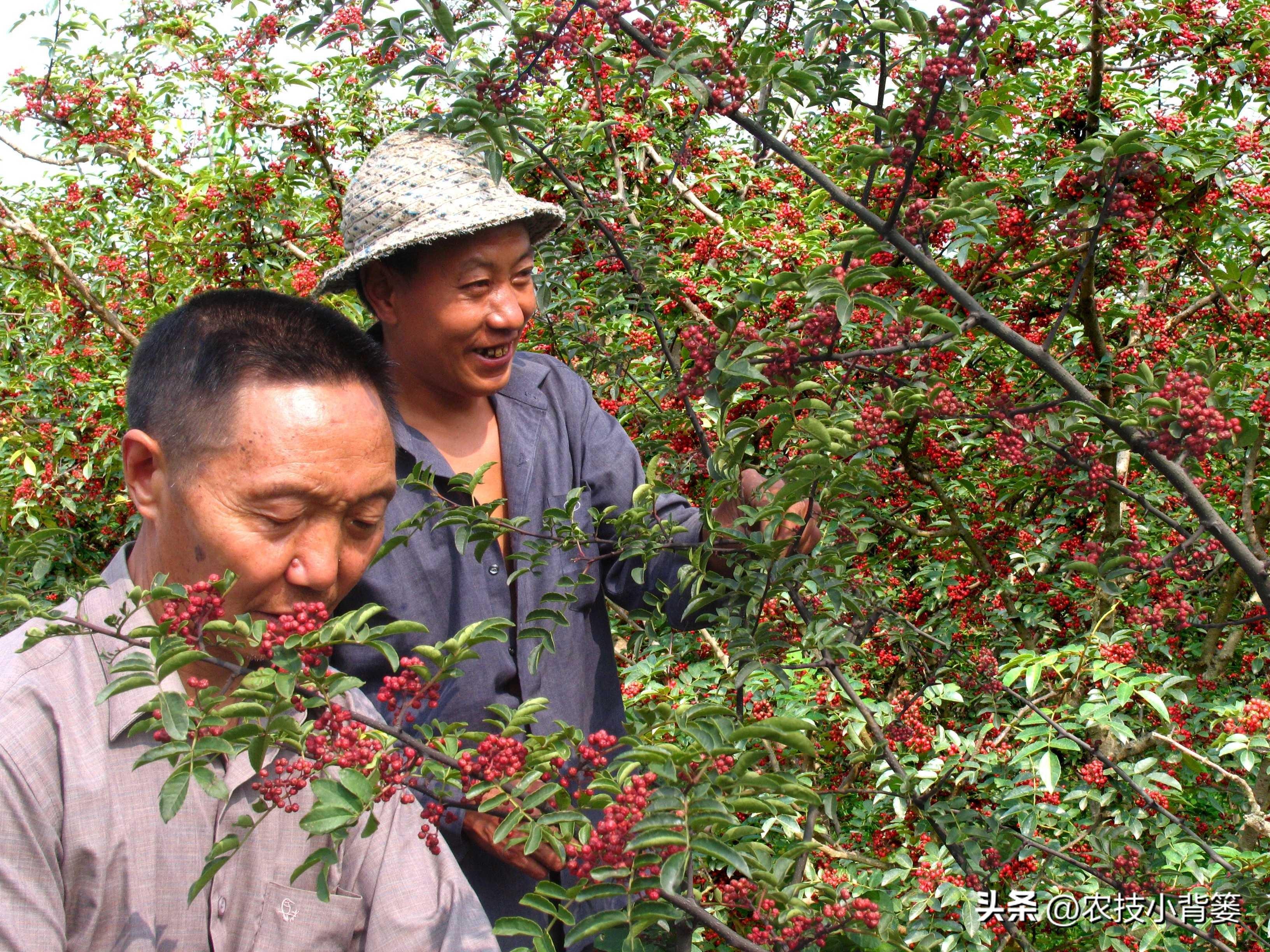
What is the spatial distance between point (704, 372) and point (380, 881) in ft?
2.82

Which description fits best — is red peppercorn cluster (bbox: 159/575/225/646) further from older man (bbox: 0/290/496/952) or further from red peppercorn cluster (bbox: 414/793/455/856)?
red peppercorn cluster (bbox: 414/793/455/856)

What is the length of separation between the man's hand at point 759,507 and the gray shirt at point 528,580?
66 mm

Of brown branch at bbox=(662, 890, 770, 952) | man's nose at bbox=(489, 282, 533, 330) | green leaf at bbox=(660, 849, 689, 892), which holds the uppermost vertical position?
man's nose at bbox=(489, 282, 533, 330)

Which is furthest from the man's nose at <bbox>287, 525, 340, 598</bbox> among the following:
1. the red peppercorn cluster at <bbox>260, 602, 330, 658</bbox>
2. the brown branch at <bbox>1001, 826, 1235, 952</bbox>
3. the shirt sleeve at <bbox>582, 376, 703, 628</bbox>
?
the brown branch at <bbox>1001, 826, 1235, 952</bbox>

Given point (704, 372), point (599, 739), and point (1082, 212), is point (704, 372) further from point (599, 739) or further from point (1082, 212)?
point (1082, 212)

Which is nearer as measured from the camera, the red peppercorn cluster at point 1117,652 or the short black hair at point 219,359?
the short black hair at point 219,359

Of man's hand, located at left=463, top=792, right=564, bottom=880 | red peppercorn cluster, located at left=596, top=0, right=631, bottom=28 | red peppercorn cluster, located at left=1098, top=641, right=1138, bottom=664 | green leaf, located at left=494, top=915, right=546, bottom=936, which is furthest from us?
red peppercorn cluster, located at left=1098, top=641, right=1138, bottom=664

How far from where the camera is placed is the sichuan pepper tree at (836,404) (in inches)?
54.8

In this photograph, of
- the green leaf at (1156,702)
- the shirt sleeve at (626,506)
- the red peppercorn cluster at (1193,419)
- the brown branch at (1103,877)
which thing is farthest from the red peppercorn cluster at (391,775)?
the green leaf at (1156,702)

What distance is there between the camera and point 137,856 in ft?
4.26

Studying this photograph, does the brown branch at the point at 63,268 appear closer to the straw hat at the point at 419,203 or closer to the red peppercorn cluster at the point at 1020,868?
the straw hat at the point at 419,203

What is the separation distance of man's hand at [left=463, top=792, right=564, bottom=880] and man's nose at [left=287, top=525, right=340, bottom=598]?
501 mm

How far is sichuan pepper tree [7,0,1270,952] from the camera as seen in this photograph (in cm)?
139

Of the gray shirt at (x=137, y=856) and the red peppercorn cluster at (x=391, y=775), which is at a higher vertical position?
the red peppercorn cluster at (x=391, y=775)
